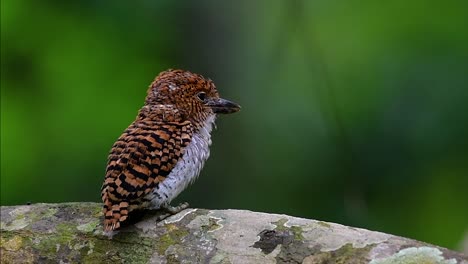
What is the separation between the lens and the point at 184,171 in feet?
12.9

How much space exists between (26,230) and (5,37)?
566 centimetres

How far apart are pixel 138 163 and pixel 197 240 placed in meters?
0.61

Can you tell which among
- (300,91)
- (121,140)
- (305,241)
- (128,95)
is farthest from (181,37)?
(305,241)

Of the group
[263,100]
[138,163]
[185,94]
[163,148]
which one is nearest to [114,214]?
[138,163]

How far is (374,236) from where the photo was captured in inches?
115

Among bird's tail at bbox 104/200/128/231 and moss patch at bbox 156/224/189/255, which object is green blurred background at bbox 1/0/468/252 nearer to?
bird's tail at bbox 104/200/128/231

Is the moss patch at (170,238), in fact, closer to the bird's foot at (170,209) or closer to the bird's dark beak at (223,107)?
the bird's foot at (170,209)

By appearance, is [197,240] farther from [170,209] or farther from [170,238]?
[170,209]

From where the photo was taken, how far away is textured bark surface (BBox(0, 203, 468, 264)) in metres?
2.90

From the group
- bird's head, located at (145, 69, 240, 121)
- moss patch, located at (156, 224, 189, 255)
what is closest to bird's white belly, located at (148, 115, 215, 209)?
bird's head, located at (145, 69, 240, 121)

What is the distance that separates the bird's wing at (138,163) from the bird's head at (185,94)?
11.3 inches

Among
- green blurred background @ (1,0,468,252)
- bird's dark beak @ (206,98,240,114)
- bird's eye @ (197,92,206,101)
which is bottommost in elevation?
green blurred background @ (1,0,468,252)

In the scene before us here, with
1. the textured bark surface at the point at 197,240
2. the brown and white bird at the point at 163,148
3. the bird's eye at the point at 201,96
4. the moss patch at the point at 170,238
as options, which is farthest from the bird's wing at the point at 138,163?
the bird's eye at the point at 201,96

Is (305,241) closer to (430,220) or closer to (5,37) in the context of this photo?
(430,220)
